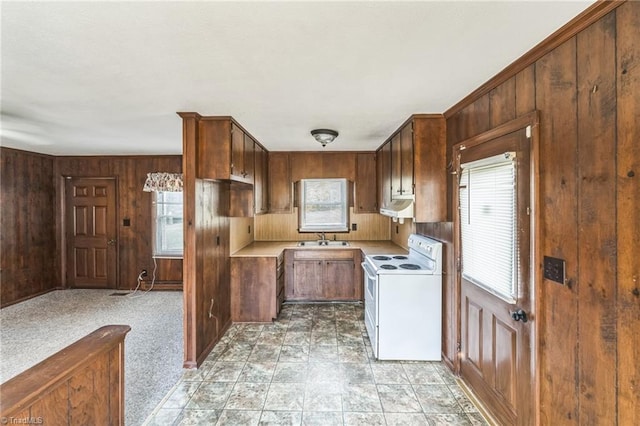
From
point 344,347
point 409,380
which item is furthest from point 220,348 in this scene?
point 409,380

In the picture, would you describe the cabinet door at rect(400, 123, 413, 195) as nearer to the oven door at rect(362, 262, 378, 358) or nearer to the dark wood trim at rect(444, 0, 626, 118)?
the dark wood trim at rect(444, 0, 626, 118)

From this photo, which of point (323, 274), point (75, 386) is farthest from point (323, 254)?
point (75, 386)

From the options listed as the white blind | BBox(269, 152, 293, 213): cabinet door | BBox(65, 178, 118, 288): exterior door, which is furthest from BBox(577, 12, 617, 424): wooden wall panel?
BBox(65, 178, 118, 288): exterior door

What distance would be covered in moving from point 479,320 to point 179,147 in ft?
14.5

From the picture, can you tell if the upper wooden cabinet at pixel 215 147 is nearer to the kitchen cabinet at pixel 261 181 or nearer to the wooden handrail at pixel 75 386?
the kitchen cabinet at pixel 261 181

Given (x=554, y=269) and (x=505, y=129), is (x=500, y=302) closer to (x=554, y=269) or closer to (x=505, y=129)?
(x=554, y=269)

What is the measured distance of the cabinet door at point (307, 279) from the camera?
432 centimetres

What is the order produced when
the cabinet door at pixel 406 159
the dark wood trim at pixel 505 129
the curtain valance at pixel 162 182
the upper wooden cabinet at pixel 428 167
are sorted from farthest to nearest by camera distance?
the curtain valance at pixel 162 182
the cabinet door at pixel 406 159
the upper wooden cabinet at pixel 428 167
the dark wood trim at pixel 505 129

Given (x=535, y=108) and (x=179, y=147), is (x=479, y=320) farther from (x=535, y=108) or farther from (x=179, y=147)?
(x=179, y=147)

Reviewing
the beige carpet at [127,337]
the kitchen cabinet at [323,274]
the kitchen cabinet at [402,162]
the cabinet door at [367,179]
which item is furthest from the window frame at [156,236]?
the kitchen cabinet at [402,162]

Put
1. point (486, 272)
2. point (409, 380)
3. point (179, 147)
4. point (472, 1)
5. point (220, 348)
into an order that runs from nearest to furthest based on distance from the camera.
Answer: point (472, 1), point (486, 272), point (409, 380), point (220, 348), point (179, 147)

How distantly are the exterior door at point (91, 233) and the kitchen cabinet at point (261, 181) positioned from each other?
291 cm

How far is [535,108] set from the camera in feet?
5.16

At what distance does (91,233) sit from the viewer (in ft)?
16.6
